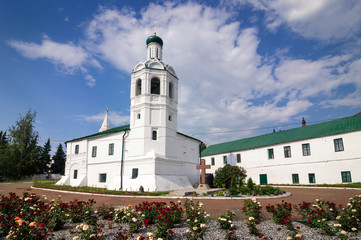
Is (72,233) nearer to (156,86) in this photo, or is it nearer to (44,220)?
(44,220)

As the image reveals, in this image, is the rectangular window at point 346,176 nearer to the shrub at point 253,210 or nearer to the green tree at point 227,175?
the green tree at point 227,175

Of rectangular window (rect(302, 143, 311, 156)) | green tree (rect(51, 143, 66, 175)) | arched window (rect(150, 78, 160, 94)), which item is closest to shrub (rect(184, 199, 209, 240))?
arched window (rect(150, 78, 160, 94))

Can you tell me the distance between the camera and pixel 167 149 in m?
22.2

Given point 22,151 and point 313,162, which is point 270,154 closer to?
point 313,162

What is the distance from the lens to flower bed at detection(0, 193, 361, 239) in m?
5.99

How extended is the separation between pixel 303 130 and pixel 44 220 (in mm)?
29192

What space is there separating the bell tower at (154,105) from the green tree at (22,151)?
22294 millimetres

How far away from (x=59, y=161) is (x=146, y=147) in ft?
131

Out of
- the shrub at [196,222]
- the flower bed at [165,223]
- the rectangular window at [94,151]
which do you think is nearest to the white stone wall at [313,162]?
the flower bed at [165,223]

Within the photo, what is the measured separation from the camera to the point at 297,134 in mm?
28203

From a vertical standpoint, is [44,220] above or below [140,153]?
below

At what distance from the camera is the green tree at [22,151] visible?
33.6 metres

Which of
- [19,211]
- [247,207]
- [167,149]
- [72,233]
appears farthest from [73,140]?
[247,207]

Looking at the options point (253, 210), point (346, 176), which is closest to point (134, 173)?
point (253, 210)
